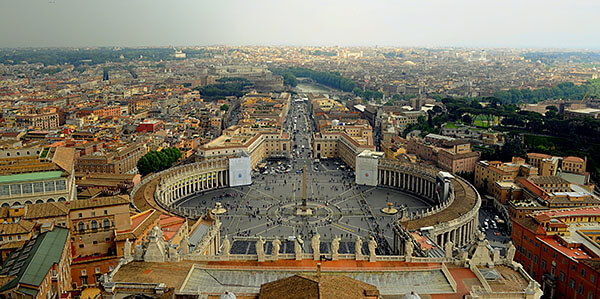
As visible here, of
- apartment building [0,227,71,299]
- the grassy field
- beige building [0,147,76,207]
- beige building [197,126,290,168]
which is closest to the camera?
apartment building [0,227,71,299]

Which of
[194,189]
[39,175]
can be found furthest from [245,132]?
[39,175]

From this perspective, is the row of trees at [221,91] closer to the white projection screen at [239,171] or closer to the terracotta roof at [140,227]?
the white projection screen at [239,171]

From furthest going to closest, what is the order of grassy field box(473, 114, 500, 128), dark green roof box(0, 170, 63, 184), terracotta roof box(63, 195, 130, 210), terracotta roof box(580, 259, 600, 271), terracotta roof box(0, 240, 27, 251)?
grassy field box(473, 114, 500, 128) → dark green roof box(0, 170, 63, 184) → terracotta roof box(63, 195, 130, 210) → terracotta roof box(0, 240, 27, 251) → terracotta roof box(580, 259, 600, 271)

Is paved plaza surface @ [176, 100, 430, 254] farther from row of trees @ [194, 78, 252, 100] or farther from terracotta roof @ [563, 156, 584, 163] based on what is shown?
row of trees @ [194, 78, 252, 100]

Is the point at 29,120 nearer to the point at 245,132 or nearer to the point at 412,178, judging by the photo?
the point at 245,132

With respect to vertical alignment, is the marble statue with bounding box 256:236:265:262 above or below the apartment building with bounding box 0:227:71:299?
above

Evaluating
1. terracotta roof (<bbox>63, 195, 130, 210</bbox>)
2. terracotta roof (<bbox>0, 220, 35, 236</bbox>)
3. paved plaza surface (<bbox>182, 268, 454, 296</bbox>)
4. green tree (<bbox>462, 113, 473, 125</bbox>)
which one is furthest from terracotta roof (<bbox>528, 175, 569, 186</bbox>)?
terracotta roof (<bbox>0, 220, 35, 236</bbox>)

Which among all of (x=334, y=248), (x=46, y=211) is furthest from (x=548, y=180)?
(x=46, y=211)
